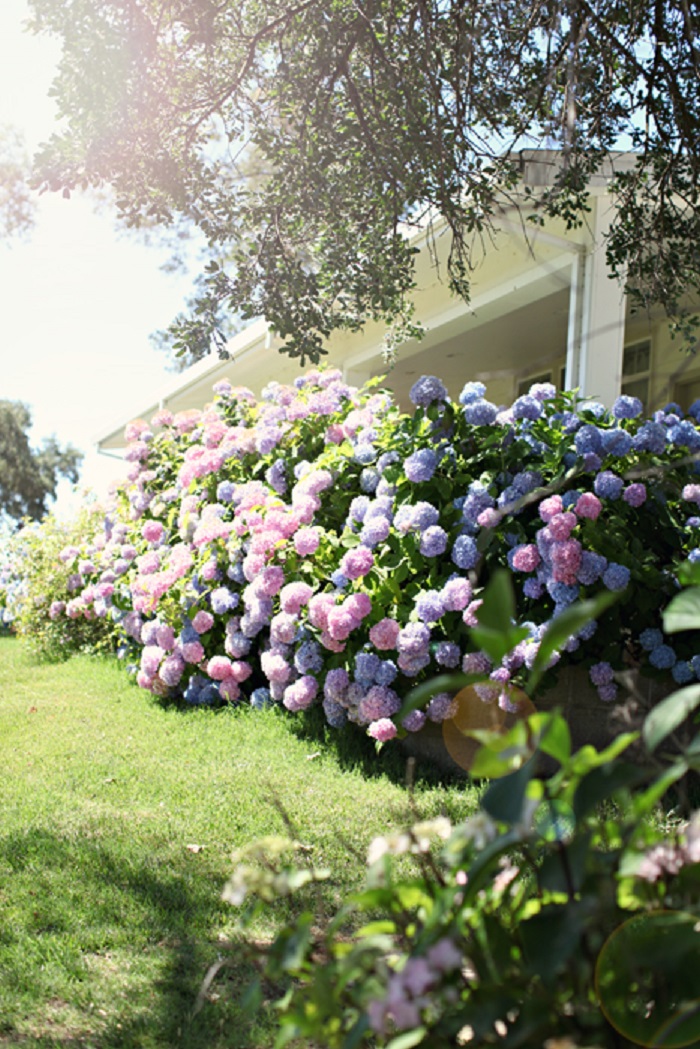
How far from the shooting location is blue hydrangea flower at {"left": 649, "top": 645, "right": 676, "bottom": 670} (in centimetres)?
424

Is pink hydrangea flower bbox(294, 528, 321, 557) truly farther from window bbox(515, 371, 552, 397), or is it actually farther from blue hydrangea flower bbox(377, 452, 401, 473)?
window bbox(515, 371, 552, 397)

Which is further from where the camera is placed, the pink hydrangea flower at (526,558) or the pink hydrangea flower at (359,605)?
the pink hydrangea flower at (359,605)

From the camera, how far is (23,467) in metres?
35.0

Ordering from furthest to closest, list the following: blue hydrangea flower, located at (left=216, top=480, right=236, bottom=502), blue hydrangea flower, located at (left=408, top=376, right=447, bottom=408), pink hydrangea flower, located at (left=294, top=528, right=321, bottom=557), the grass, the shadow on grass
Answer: blue hydrangea flower, located at (left=216, top=480, right=236, bottom=502)
pink hydrangea flower, located at (left=294, top=528, right=321, bottom=557)
blue hydrangea flower, located at (left=408, top=376, right=447, bottom=408)
the grass
the shadow on grass

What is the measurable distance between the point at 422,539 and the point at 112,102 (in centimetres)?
279

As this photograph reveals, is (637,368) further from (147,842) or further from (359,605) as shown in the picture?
(147,842)

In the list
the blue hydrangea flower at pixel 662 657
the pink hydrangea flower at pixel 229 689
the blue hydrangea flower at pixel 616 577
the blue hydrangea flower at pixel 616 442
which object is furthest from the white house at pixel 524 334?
the pink hydrangea flower at pixel 229 689

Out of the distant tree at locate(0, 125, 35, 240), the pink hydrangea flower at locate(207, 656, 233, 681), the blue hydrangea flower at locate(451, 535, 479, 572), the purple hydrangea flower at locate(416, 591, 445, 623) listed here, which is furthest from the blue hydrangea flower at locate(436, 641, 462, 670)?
the distant tree at locate(0, 125, 35, 240)

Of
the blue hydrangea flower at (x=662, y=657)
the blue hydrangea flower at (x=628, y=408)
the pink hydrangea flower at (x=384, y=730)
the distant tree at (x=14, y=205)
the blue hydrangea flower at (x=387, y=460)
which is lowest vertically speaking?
the blue hydrangea flower at (x=662, y=657)

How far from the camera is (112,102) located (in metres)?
4.92

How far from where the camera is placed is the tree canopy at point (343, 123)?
4.88 metres

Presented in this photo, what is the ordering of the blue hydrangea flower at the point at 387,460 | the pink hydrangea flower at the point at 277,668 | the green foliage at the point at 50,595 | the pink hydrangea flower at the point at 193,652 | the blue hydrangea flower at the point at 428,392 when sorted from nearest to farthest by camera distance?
the blue hydrangea flower at the point at 428,392 < the blue hydrangea flower at the point at 387,460 < the pink hydrangea flower at the point at 277,668 < the pink hydrangea flower at the point at 193,652 < the green foliage at the point at 50,595

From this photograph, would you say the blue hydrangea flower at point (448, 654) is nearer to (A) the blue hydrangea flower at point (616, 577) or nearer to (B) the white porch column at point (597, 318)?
(A) the blue hydrangea flower at point (616, 577)

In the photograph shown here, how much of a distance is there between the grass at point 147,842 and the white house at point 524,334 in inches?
88.6
